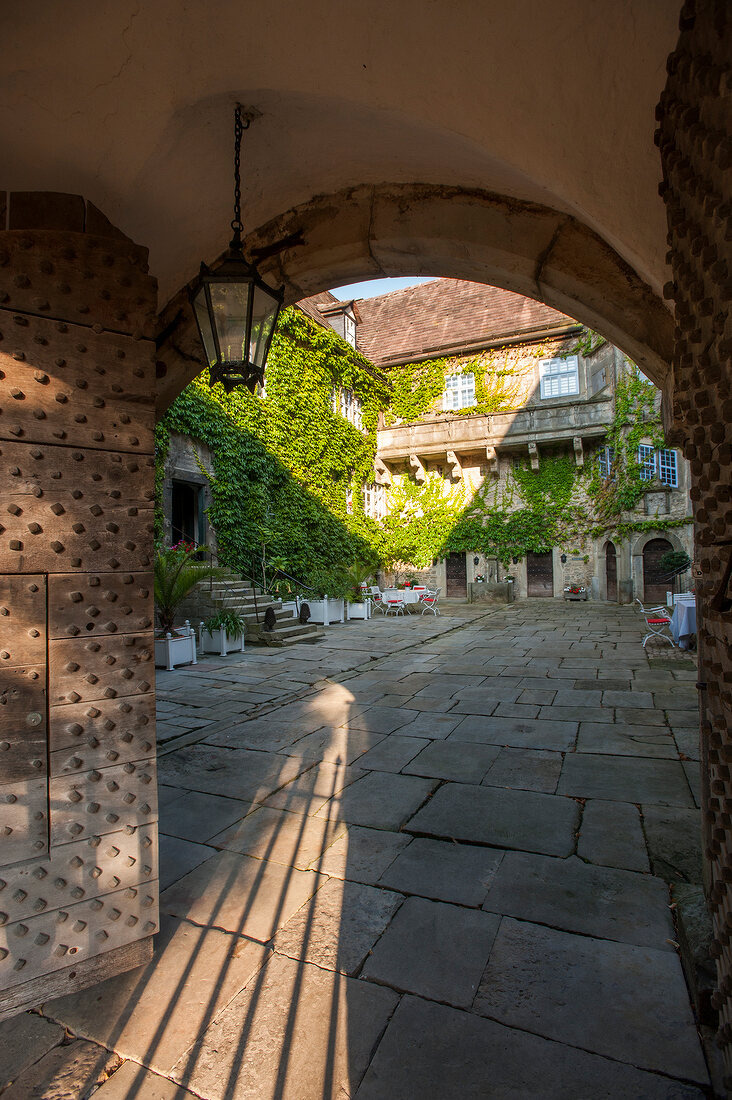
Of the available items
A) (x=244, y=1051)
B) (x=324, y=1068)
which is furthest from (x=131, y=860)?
(x=324, y=1068)

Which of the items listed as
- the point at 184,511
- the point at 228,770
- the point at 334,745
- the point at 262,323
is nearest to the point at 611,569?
the point at 184,511

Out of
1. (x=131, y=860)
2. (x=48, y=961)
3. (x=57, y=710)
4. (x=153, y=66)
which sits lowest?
(x=48, y=961)

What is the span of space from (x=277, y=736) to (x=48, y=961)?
8.95 ft

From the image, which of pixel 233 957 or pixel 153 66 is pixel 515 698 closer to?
pixel 233 957

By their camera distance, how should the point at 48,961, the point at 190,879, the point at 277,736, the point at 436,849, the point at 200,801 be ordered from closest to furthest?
the point at 48,961, the point at 190,879, the point at 436,849, the point at 200,801, the point at 277,736

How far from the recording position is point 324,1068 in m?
1.56

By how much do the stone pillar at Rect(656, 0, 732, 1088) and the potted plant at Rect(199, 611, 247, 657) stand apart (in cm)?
774

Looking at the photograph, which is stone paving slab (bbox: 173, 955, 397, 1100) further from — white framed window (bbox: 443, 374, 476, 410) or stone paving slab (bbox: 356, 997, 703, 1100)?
white framed window (bbox: 443, 374, 476, 410)

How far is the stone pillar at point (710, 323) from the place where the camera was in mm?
1257

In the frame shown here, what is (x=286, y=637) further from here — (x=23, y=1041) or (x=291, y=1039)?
(x=291, y=1039)

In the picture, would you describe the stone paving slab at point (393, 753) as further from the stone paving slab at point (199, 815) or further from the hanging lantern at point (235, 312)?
the hanging lantern at point (235, 312)

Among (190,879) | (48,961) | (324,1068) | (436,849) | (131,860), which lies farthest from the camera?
(436,849)

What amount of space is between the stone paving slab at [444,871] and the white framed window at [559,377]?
19.2 metres

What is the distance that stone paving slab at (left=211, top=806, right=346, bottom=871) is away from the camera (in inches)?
106
